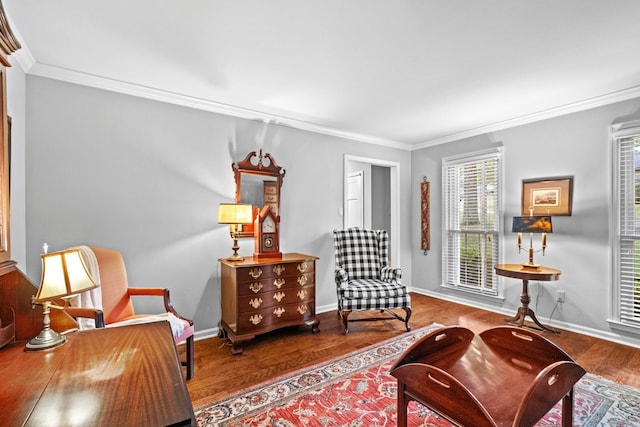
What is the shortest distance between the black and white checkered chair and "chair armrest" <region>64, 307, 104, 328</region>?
7.05 feet

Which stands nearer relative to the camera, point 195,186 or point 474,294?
point 195,186

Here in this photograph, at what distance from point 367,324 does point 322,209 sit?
152 cm

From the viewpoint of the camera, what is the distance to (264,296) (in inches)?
120

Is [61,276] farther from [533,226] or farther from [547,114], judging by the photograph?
[547,114]

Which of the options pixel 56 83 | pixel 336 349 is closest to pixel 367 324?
pixel 336 349

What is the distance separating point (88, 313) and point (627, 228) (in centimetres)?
459

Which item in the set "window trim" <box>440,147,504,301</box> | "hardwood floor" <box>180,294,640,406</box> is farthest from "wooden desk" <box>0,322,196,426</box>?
"window trim" <box>440,147,504,301</box>

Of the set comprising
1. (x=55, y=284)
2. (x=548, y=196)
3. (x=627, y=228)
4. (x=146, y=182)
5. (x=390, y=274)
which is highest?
(x=146, y=182)

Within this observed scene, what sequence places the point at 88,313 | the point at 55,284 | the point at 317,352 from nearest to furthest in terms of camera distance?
the point at 55,284 → the point at 88,313 → the point at 317,352

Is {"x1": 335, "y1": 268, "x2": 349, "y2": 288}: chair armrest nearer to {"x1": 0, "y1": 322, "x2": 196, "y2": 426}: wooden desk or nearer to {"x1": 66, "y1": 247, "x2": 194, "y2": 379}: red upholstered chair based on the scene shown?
{"x1": 66, "y1": 247, "x2": 194, "y2": 379}: red upholstered chair

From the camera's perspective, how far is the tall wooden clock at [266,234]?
3.20 meters

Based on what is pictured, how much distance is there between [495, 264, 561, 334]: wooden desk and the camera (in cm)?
311

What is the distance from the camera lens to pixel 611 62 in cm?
241

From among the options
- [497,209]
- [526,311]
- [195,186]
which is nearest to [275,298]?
[195,186]
